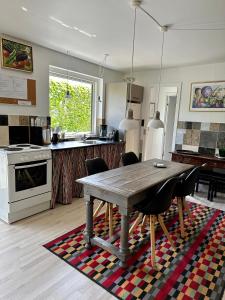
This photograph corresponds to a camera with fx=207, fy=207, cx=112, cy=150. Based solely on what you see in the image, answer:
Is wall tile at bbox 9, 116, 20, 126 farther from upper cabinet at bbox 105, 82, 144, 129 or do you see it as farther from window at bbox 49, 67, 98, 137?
upper cabinet at bbox 105, 82, 144, 129

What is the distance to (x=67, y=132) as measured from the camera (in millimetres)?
4059

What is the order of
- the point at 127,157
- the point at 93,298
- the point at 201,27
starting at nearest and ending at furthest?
the point at 93,298 < the point at 201,27 < the point at 127,157

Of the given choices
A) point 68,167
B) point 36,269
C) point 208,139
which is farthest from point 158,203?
point 208,139

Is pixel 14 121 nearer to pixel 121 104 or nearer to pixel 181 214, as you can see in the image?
pixel 121 104

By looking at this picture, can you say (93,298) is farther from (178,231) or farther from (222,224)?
(222,224)

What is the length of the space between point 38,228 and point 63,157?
104 centimetres

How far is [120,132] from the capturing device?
4504mm

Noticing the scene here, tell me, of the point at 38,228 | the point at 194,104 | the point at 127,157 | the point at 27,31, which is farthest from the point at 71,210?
the point at 194,104

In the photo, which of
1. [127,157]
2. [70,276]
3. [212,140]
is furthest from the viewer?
[212,140]

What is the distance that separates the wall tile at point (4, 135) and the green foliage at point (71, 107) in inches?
34.6

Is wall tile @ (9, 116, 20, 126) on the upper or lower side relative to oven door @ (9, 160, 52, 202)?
upper

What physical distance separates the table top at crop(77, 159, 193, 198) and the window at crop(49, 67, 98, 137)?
1843 millimetres

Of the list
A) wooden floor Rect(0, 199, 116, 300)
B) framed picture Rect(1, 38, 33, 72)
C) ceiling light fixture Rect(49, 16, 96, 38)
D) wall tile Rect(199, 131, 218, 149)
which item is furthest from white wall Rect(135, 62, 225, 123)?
wooden floor Rect(0, 199, 116, 300)

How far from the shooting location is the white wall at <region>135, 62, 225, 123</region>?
13.0ft
